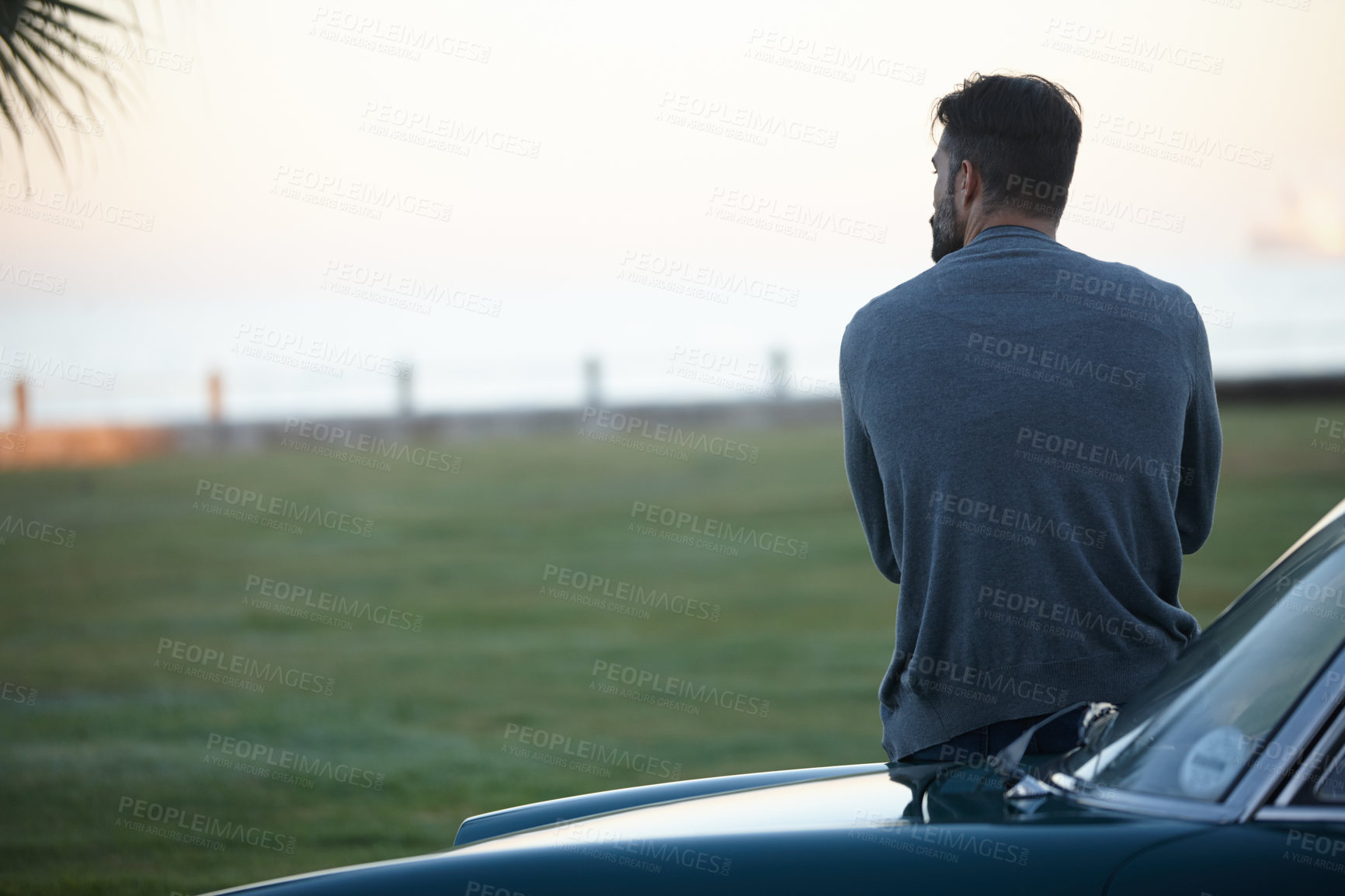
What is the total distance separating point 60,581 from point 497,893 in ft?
42.6

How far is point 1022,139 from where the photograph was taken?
92.0 inches

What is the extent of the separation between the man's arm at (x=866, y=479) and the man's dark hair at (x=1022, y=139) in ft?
1.44

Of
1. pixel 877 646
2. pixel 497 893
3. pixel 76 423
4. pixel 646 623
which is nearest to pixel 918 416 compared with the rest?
pixel 497 893

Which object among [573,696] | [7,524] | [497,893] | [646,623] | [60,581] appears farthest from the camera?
[7,524]

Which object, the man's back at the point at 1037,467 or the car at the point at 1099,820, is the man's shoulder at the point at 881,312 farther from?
the car at the point at 1099,820

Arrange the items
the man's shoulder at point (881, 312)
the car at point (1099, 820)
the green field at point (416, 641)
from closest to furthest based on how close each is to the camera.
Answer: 1. the car at point (1099, 820)
2. the man's shoulder at point (881, 312)
3. the green field at point (416, 641)

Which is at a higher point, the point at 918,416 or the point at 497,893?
the point at 918,416

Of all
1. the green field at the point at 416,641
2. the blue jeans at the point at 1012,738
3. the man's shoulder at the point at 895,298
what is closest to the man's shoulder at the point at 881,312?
the man's shoulder at the point at 895,298

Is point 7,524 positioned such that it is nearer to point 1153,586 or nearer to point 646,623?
point 646,623

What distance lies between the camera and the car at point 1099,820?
171 centimetres

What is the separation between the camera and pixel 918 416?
7.34ft

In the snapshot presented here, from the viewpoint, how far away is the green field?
20.0 feet

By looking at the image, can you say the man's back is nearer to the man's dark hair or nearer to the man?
the man

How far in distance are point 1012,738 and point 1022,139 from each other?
1.11m
